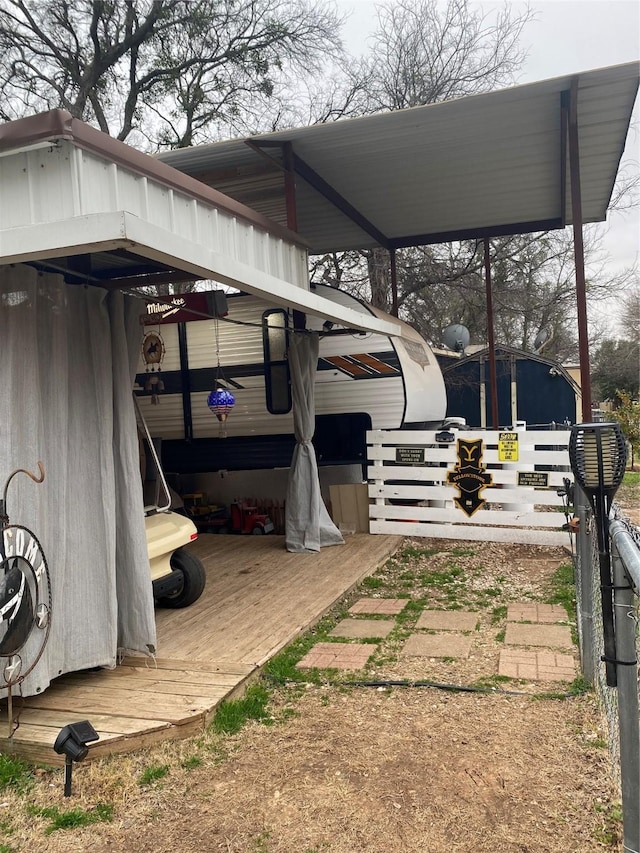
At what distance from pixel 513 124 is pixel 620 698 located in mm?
6435

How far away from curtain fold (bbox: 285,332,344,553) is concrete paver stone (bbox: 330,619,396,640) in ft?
8.72

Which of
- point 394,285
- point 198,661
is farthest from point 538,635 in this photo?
point 394,285

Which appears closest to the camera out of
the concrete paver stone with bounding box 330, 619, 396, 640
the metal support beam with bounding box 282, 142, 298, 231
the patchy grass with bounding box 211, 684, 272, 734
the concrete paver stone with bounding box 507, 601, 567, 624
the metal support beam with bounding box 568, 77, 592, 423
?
the patchy grass with bounding box 211, 684, 272, 734

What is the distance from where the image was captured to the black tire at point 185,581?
6211 millimetres

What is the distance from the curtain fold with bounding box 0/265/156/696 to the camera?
4016 millimetres

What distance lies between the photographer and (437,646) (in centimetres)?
520

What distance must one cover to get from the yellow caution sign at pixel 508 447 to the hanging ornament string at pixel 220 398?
3.31m

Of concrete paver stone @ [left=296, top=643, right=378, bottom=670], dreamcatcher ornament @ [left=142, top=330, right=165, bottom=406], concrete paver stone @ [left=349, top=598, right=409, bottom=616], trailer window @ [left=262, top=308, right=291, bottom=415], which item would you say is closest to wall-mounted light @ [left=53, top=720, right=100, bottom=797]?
concrete paver stone @ [left=296, top=643, right=378, bottom=670]

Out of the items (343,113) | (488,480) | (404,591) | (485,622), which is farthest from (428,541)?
(343,113)

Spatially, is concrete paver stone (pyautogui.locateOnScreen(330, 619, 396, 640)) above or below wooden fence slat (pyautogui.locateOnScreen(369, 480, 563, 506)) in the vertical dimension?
below

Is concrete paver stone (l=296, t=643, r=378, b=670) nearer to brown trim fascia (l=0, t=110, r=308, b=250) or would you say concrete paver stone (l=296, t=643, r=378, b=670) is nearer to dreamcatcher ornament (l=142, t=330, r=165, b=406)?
brown trim fascia (l=0, t=110, r=308, b=250)

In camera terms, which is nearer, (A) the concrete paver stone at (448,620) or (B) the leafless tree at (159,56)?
(A) the concrete paver stone at (448,620)

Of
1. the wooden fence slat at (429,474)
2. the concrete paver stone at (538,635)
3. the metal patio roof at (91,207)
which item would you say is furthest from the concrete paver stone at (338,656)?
the wooden fence slat at (429,474)

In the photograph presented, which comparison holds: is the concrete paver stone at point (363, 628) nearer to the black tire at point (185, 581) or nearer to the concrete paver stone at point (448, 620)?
the concrete paver stone at point (448, 620)
